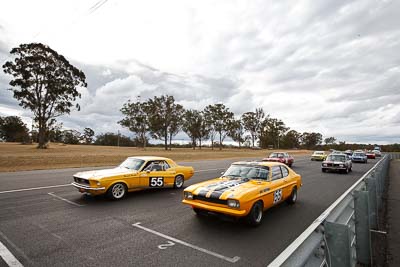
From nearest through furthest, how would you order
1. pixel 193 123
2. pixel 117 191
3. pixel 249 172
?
pixel 249 172
pixel 117 191
pixel 193 123

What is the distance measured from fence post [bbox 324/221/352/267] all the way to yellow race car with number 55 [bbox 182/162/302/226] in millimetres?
2442

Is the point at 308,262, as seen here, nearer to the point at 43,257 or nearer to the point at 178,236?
the point at 178,236

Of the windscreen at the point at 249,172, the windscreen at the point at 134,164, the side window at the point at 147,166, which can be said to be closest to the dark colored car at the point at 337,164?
the windscreen at the point at 249,172

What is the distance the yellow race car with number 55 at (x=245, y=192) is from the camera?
505 cm

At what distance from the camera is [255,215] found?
548 centimetres

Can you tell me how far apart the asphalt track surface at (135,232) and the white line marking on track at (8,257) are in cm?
6

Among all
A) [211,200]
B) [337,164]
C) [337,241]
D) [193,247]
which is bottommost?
[193,247]

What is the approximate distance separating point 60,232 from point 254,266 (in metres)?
4.02

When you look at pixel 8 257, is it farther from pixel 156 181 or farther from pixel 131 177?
pixel 156 181

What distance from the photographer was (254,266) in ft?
12.4

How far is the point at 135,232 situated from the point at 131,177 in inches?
127

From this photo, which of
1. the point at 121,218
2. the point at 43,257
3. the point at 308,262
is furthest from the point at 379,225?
the point at 43,257

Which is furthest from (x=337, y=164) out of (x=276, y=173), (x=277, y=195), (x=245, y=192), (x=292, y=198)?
(x=245, y=192)

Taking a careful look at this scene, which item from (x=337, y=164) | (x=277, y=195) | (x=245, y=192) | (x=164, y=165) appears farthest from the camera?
(x=337, y=164)
